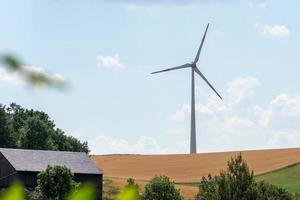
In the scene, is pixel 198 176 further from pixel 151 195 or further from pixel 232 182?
pixel 232 182

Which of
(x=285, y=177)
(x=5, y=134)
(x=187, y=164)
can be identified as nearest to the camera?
(x=285, y=177)

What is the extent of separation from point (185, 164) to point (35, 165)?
3394 cm

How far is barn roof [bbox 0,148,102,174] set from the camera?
67000 millimetres

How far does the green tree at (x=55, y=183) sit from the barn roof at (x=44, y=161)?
7.42m

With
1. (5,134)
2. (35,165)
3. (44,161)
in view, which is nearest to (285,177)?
(44,161)

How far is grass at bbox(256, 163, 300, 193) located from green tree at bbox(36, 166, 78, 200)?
84.5ft

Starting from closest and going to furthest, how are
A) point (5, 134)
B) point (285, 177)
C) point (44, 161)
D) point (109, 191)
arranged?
point (44, 161) < point (109, 191) < point (285, 177) < point (5, 134)

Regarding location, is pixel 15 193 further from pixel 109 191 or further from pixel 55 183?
pixel 109 191

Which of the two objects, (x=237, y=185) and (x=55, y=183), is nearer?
(x=237, y=185)

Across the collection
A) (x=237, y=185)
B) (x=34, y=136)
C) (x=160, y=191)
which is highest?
(x=34, y=136)

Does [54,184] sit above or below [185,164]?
below

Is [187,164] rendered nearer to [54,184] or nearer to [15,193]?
[54,184]

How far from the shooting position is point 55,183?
191 feet

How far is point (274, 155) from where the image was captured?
97.6 m
